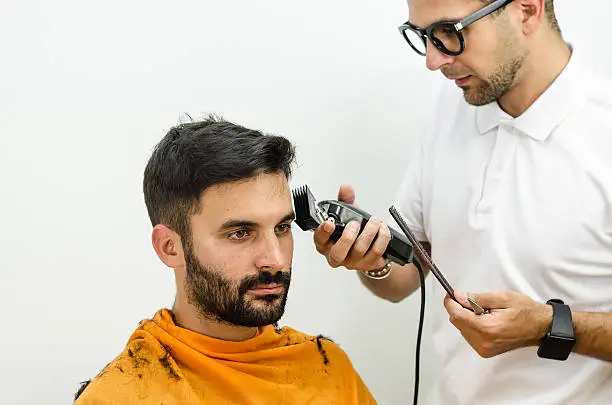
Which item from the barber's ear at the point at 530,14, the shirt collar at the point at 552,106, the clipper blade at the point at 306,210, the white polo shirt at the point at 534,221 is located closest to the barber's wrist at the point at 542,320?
the white polo shirt at the point at 534,221

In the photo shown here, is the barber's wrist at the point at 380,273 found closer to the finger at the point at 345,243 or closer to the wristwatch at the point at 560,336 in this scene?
the finger at the point at 345,243

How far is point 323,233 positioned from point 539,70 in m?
0.66

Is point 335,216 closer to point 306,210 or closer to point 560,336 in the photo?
point 306,210

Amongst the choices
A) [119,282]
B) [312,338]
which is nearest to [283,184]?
[312,338]

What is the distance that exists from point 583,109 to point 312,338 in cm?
86

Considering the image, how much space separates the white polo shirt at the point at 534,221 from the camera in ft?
5.75

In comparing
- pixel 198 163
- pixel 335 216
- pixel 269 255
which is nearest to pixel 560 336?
pixel 335 216

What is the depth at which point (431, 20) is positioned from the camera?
5.69 feet

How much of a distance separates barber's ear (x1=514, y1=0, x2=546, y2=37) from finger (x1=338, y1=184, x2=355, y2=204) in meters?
0.54

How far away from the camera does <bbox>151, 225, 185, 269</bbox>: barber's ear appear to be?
1.70 meters

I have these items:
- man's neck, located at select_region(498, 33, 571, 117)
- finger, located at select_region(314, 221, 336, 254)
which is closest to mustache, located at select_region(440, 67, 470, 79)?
man's neck, located at select_region(498, 33, 571, 117)

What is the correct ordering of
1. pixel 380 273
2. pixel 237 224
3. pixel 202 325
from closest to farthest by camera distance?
pixel 237 224 < pixel 202 325 < pixel 380 273

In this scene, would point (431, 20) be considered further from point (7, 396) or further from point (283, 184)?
point (7, 396)

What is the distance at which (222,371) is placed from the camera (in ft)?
5.53
